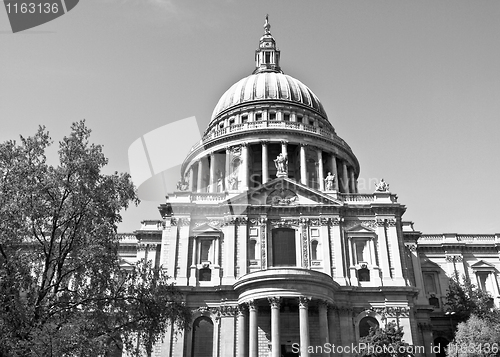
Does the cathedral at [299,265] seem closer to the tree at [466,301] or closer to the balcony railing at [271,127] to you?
the tree at [466,301]

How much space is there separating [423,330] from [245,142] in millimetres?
27815

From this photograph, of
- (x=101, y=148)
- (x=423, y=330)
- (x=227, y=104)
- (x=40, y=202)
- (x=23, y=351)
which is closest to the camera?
(x=23, y=351)

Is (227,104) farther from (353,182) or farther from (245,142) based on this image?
(353,182)

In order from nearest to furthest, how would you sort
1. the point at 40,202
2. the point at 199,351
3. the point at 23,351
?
the point at 23,351 → the point at 40,202 → the point at 199,351

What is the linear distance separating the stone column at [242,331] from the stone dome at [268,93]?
3322 cm

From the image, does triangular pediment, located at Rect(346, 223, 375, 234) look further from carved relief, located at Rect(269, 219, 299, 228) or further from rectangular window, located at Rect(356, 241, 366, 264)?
carved relief, located at Rect(269, 219, 299, 228)

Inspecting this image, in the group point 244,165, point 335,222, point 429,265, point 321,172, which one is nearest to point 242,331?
point 335,222

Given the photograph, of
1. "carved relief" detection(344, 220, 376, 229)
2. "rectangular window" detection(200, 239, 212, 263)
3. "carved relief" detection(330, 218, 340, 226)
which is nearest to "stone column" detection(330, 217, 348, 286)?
"carved relief" detection(330, 218, 340, 226)

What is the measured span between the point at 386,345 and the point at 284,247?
1270cm

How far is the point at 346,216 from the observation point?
42875 mm

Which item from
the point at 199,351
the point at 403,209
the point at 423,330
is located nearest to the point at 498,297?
the point at 423,330

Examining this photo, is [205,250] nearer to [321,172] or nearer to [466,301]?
[321,172]

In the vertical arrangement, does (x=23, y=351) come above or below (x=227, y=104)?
below

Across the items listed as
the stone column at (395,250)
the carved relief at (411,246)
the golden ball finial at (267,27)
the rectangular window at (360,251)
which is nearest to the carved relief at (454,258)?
the carved relief at (411,246)
